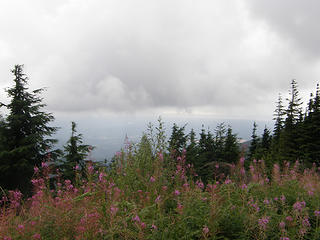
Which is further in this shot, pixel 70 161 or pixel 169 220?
pixel 70 161

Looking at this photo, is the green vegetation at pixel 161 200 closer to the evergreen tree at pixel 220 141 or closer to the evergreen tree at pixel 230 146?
the evergreen tree at pixel 230 146

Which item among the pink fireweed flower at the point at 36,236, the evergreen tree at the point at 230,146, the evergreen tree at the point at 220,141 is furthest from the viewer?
the evergreen tree at the point at 220,141

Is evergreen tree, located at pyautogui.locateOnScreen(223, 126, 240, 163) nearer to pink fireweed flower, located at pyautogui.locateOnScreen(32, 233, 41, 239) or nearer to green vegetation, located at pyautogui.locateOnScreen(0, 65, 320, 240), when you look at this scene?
green vegetation, located at pyautogui.locateOnScreen(0, 65, 320, 240)

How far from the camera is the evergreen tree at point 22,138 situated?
16391 mm

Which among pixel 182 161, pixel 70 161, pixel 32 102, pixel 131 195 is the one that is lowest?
pixel 70 161

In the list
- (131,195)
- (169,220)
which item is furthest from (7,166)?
(169,220)

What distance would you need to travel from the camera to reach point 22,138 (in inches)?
707

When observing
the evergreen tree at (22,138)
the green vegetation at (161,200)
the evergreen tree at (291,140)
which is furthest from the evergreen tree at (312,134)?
the evergreen tree at (22,138)

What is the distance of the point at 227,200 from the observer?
319cm

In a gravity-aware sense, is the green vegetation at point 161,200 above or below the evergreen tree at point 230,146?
above

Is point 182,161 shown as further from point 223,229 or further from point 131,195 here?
point 223,229

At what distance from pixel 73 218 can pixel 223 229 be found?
6.45 feet

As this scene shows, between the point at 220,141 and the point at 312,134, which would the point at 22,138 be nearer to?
the point at 220,141

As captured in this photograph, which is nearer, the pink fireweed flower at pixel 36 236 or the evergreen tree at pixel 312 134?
the pink fireweed flower at pixel 36 236
